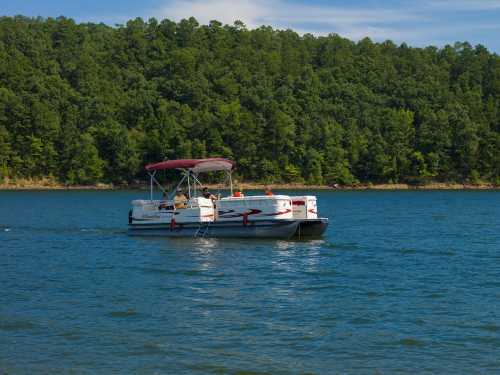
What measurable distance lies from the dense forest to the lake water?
104 m

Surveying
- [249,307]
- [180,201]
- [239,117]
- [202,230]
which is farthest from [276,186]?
→ [249,307]

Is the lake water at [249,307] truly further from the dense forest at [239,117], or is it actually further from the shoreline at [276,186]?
the dense forest at [239,117]

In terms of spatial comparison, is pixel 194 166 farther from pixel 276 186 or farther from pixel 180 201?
pixel 276 186

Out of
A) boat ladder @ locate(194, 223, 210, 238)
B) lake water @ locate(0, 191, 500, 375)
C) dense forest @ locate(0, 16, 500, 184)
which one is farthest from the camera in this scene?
dense forest @ locate(0, 16, 500, 184)

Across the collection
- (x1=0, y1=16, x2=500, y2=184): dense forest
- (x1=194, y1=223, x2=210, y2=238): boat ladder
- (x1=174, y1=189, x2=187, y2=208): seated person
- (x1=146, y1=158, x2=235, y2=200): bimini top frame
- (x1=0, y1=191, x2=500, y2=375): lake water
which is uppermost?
(x1=0, y1=16, x2=500, y2=184): dense forest

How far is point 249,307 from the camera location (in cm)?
2283

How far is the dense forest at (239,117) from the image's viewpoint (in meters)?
144

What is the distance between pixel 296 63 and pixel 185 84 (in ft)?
131

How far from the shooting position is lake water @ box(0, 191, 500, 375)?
1747cm

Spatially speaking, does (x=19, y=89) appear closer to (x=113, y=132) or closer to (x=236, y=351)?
(x=113, y=132)

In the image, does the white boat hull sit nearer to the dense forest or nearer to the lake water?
the lake water

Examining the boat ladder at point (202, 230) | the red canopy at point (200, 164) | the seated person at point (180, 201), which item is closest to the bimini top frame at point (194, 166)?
the red canopy at point (200, 164)

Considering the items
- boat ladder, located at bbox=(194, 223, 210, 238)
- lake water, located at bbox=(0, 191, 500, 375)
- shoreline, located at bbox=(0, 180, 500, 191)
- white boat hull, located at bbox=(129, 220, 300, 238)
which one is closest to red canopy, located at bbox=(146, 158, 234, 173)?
white boat hull, located at bbox=(129, 220, 300, 238)

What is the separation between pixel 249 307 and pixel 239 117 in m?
128
